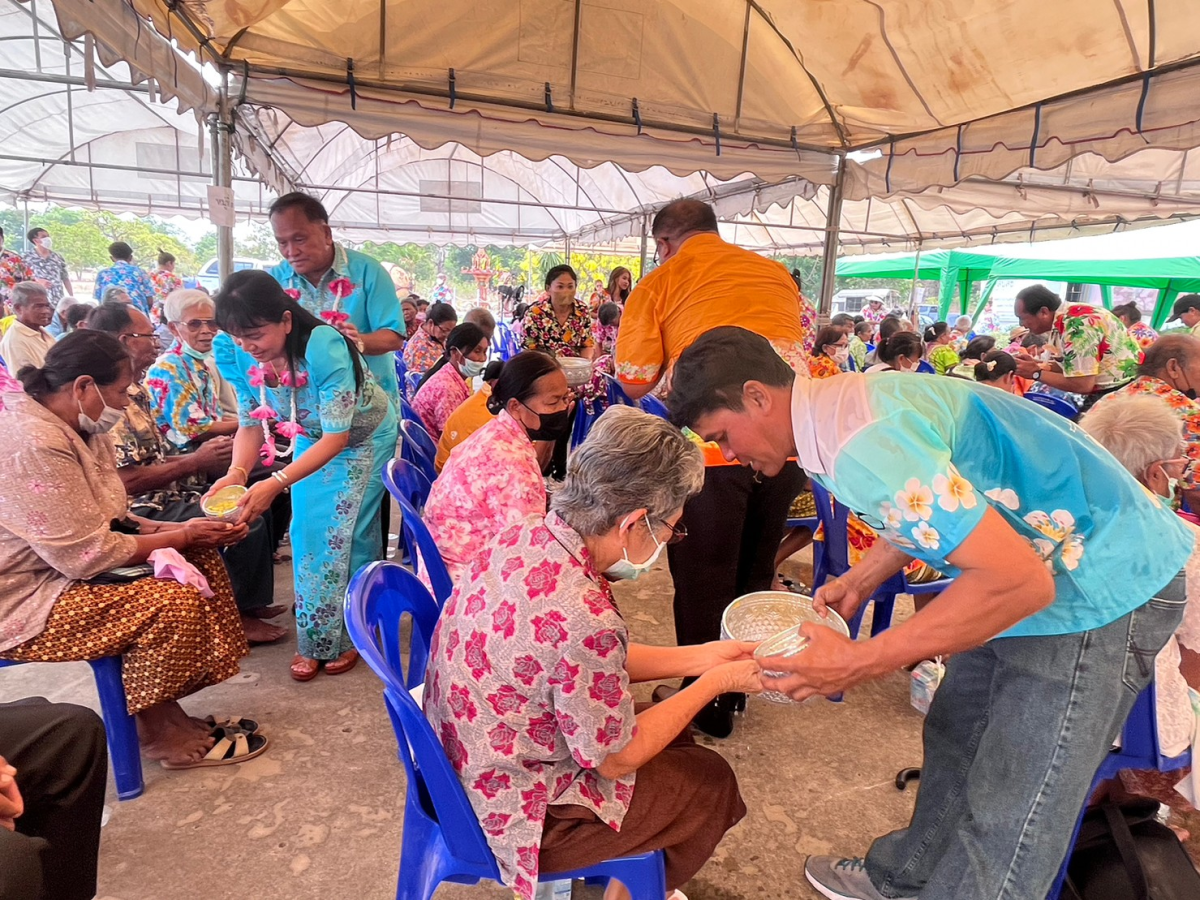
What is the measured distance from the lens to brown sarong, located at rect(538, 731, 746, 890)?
1242mm

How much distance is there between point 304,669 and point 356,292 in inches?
62.5

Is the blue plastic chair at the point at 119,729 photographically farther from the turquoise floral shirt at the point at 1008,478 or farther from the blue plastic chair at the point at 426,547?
the turquoise floral shirt at the point at 1008,478

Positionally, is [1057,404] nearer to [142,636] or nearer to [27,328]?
[142,636]

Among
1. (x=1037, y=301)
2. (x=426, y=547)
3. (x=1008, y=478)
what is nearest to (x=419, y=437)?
(x=426, y=547)

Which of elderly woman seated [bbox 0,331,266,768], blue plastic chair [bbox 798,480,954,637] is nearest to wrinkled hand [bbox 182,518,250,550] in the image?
elderly woman seated [bbox 0,331,266,768]

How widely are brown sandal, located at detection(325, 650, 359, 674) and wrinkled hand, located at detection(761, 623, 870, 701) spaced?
2034 mm

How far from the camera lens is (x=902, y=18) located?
3275 mm

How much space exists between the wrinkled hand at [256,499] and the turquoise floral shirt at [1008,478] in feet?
6.26

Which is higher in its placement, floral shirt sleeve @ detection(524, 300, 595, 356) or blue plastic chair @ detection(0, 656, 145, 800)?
Answer: floral shirt sleeve @ detection(524, 300, 595, 356)

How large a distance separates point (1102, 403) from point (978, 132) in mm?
2313

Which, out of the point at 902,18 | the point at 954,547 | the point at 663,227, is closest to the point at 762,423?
the point at 954,547

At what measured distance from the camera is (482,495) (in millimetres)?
1941

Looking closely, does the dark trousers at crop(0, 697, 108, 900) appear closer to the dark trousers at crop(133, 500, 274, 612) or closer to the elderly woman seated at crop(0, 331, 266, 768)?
the elderly woman seated at crop(0, 331, 266, 768)

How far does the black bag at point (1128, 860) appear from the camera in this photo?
141cm
